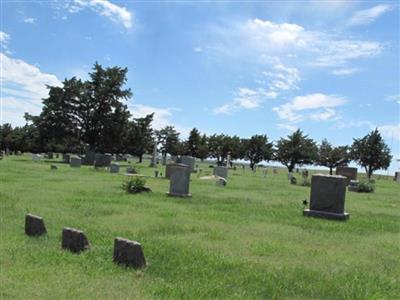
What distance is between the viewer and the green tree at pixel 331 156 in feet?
239

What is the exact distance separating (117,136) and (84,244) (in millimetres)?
47495

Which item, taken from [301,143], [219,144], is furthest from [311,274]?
[219,144]

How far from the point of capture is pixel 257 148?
7825 cm

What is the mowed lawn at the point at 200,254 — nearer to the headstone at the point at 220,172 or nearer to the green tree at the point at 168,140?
the headstone at the point at 220,172

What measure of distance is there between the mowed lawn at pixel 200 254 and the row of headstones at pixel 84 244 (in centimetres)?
15

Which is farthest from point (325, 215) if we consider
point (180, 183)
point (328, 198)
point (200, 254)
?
point (200, 254)

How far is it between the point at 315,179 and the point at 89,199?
6.68 m

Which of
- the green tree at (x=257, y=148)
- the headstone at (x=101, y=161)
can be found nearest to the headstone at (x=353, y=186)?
the headstone at (x=101, y=161)

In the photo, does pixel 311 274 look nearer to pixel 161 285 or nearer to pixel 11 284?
pixel 161 285

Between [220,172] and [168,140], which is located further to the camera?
[168,140]

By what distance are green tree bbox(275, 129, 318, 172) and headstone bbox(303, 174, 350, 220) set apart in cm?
5613

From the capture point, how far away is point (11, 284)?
5.89 metres

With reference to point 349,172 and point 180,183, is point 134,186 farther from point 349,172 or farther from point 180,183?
point 349,172

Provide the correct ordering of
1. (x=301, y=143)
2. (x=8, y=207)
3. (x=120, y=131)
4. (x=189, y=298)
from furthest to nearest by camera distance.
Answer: (x=301, y=143)
(x=120, y=131)
(x=8, y=207)
(x=189, y=298)
